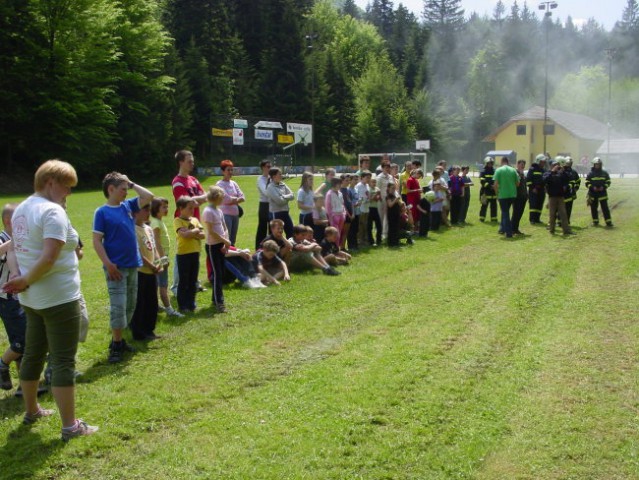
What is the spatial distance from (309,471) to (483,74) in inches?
3649

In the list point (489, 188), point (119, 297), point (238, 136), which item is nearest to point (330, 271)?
point (119, 297)

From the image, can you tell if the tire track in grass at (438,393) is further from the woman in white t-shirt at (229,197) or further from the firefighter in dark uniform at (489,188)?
the firefighter in dark uniform at (489,188)

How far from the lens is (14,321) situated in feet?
17.3

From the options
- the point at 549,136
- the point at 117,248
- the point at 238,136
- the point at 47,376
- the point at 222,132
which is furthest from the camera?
the point at 549,136

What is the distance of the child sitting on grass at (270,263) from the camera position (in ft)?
32.5

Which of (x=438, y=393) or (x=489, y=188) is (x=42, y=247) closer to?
(x=438, y=393)

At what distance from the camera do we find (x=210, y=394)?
5.16 m

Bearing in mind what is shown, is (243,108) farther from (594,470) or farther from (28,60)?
(594,470)

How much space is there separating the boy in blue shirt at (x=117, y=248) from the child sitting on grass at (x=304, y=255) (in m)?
4.64

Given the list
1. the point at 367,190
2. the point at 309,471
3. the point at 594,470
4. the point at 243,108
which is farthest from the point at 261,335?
the point at 243,108

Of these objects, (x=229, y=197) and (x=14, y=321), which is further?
(x=229, y=197)

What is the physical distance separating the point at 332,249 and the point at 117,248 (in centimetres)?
595

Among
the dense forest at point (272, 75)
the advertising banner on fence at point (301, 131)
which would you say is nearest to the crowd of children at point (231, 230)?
the dense forest at point (272, 75)

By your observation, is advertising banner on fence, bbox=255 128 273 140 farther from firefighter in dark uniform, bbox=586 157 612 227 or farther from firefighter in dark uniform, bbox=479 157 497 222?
firefighter in dark uniform, bbox=586 157 612 227
